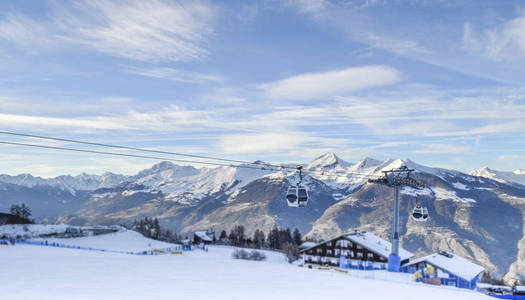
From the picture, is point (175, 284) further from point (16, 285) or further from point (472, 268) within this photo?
point (472, 268)

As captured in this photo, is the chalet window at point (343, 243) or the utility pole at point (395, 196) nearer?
the utility pole at point (395, 196)

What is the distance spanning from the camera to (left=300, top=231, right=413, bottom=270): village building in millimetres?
86250

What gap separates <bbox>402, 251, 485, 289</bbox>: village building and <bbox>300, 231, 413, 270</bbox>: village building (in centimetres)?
1170

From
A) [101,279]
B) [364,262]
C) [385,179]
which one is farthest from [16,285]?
[364,262]

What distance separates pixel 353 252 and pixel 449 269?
26981 millimetres

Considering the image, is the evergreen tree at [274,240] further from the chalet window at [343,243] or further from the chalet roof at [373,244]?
the chalet roof at [373,244]

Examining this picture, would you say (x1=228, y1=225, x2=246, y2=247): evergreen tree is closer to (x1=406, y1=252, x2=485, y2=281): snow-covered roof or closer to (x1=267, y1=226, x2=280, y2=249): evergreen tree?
(x1=267, y1=226, x2=280, y2=249): evergreen tree

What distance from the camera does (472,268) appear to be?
7150 centimetres

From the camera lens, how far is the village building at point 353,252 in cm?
8625

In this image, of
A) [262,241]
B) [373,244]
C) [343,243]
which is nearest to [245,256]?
[343,243]

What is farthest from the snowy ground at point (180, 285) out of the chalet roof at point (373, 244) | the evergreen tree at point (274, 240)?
the evergreen tree at point (274, 240)

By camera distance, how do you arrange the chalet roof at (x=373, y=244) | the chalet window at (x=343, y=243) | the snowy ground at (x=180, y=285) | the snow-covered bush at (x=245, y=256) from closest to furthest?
1. the snowy ground at (x=180, y=285)
2. the snow-covered bush at (x=245, y=256)
3. the chalet roof at (x=373, y=244)
4. the chalet window at (x=343, y=243)

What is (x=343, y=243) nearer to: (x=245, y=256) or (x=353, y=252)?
(x=353, y=252)

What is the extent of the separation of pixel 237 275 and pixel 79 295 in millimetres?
13081
